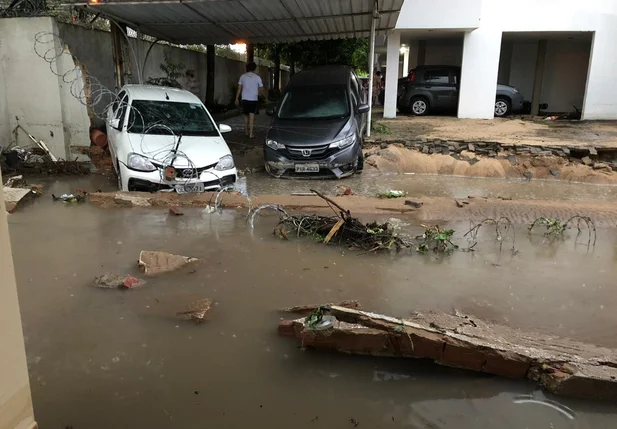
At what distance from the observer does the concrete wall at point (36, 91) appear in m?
9.55

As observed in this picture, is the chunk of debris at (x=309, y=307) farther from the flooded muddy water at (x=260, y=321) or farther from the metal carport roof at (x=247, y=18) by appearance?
the metal carport roof at (x=247, y=18)

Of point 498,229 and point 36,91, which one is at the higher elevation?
point 36,91

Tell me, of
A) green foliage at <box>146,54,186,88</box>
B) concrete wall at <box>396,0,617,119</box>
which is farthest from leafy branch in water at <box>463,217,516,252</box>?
green foliage at <box>146,54,186,88</box>

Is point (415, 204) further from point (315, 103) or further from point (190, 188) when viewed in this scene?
point (315, 103)

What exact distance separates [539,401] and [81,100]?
1001cm

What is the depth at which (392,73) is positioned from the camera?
16078 millimetres

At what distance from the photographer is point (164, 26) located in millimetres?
11836

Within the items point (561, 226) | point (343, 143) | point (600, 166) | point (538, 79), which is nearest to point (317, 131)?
point (343, 143)

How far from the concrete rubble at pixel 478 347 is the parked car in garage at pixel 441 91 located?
1422 cm

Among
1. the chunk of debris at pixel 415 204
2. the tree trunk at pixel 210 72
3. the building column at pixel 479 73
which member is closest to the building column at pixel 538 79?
the building column at pixel 479 73

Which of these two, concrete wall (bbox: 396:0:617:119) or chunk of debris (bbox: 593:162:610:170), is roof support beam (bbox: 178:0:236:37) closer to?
concrete wall (bbox: 396:0:617:119)

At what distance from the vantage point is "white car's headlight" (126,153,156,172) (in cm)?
760

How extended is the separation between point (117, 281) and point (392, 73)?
525 inches

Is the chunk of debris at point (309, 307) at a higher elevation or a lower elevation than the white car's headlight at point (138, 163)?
lower
